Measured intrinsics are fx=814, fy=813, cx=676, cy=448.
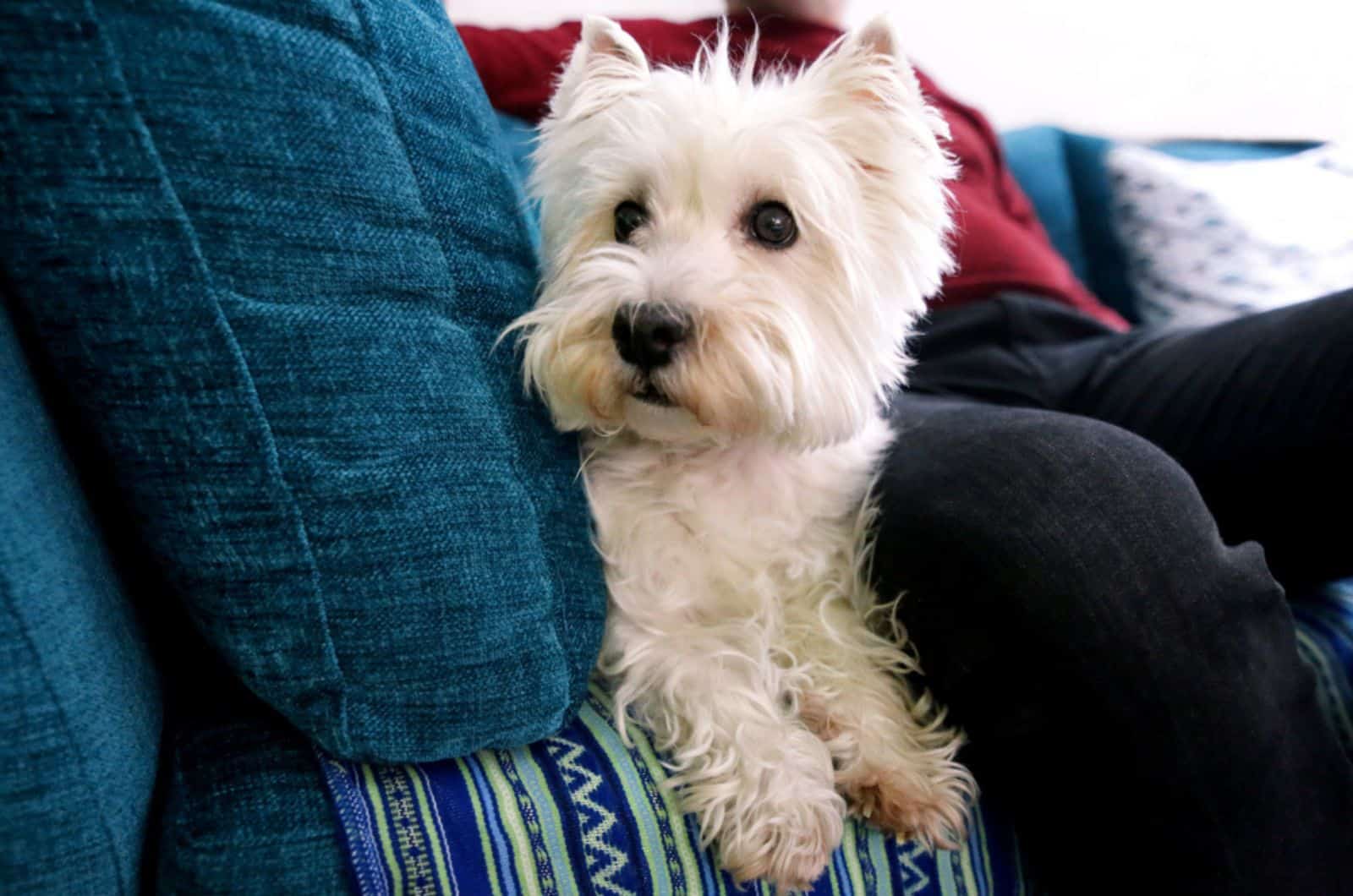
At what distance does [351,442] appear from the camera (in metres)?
0.66

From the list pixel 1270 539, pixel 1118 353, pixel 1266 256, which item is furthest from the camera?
pixel 1266 256

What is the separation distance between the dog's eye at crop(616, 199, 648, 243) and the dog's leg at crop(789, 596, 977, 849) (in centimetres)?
50

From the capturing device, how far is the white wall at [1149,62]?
8.46 feet

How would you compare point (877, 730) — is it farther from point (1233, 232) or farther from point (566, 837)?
point (1233, 232)

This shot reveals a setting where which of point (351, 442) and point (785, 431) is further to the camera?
point (785, 431)

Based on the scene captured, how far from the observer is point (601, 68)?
3.28ft

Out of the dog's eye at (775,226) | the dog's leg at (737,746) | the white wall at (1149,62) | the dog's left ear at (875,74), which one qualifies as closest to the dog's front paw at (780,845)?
the dog's leg at (737,746)

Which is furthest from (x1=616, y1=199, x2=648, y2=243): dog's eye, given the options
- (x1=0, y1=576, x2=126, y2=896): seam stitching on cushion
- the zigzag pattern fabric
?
(x1=0, y1=576, x2=126, y2=896): seam stitching on cushion

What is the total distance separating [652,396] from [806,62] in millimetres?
1103

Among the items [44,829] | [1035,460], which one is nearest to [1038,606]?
[1035,460]

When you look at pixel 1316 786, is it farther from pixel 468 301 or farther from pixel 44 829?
pixel 44 829

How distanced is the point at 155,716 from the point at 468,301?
461 millimetres

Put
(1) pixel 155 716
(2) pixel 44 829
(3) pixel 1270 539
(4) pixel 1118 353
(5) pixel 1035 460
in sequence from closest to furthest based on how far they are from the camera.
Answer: (2) pixel 44 829 < (1) pixel 155 716 < (5) pixel 1035 460 < (3) pixel 1270 539 < (4) pixel 1118 353

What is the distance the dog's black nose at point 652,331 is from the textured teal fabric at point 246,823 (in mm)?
473
